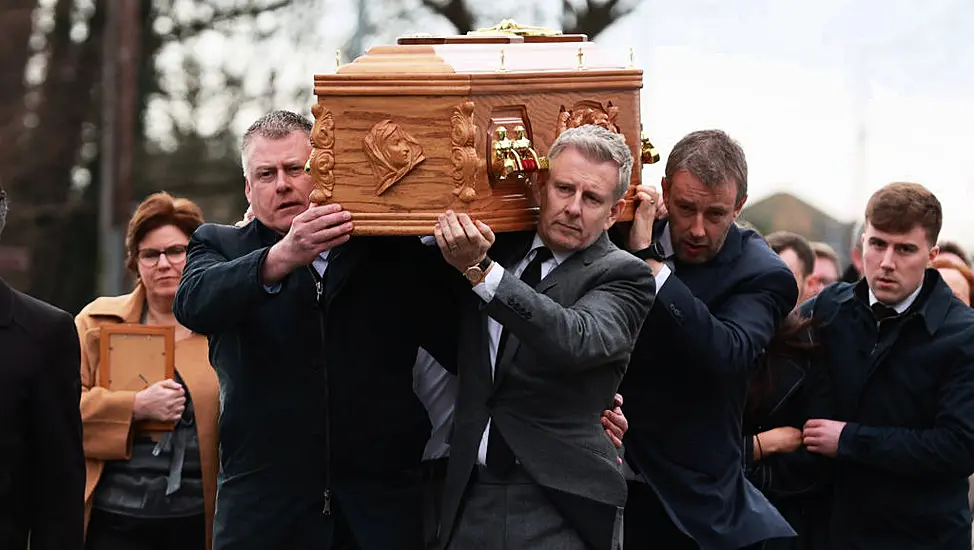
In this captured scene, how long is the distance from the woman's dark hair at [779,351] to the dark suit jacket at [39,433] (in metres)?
2.54

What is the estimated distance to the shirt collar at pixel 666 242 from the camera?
250 inches

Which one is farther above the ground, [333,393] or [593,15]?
[593,15]

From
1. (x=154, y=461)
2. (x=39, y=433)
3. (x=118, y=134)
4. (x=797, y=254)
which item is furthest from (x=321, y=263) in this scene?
(x=118, y=134)

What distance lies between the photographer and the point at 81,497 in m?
5.46

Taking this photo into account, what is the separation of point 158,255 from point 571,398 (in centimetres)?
274

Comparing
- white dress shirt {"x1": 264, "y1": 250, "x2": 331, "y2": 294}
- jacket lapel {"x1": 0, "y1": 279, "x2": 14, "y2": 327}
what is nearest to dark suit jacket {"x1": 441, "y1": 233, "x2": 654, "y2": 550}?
white dress shirt {"x1": 264, "y1": 250, "x2": 331, "y2": 294}

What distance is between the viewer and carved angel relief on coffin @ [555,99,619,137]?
19.0 feet

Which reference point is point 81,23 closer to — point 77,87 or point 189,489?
point 77,87

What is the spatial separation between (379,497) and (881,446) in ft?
6.34

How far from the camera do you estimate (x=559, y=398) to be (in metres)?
5.34

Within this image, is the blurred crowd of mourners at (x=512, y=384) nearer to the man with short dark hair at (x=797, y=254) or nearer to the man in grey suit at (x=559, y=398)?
the man in grey suit at (x=559, y=398)

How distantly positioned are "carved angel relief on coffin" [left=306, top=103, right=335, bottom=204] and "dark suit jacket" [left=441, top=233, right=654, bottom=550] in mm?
542

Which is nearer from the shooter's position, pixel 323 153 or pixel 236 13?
pixel 323 153

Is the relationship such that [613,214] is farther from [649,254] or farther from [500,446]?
[500,446]
